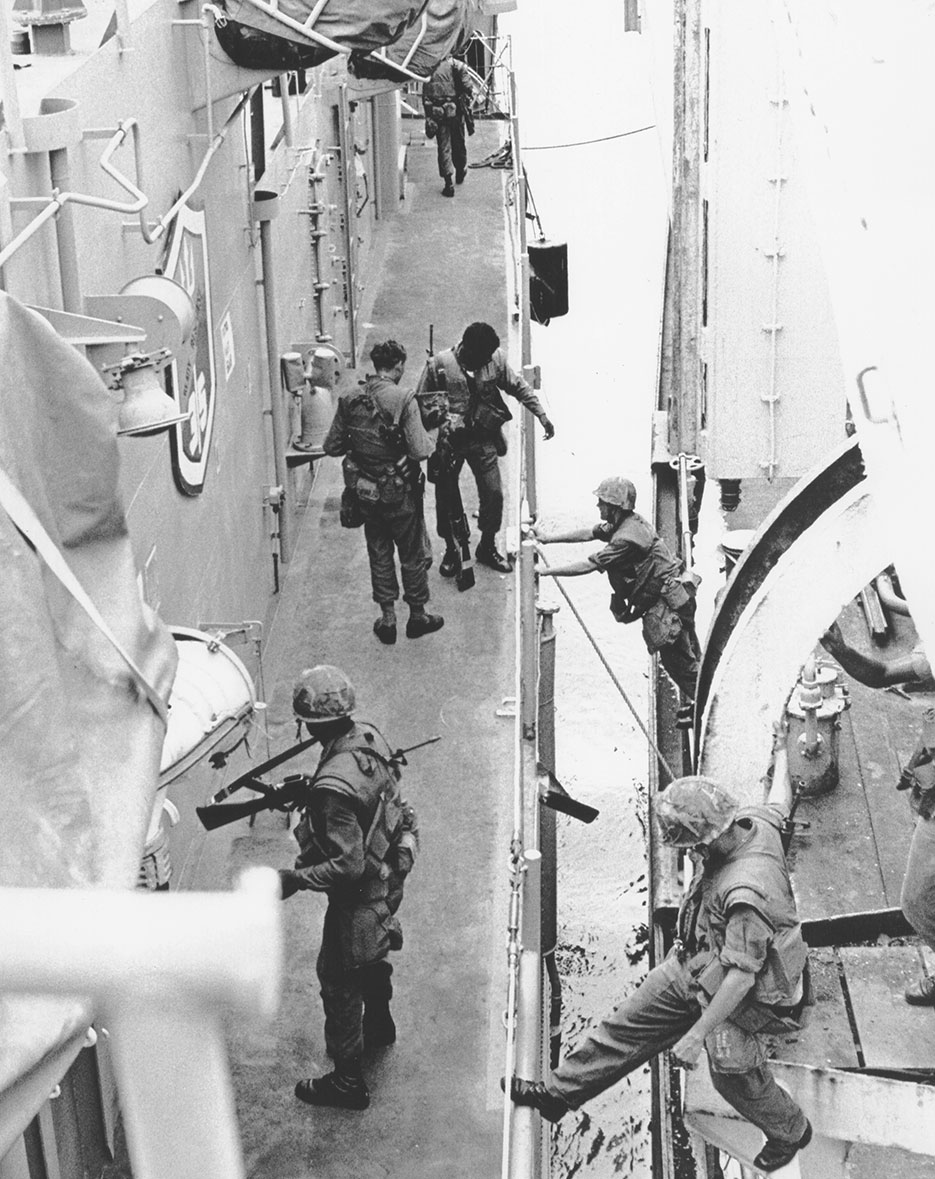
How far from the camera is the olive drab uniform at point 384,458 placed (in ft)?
31.0

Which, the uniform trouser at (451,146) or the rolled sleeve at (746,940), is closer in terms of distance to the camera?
the rolled sleeve at (746,940)

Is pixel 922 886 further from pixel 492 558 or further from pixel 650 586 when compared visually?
pixel 492 558

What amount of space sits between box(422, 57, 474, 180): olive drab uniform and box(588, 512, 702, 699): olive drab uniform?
10.2m

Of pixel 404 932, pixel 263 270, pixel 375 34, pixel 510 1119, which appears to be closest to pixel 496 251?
pixel 263 270

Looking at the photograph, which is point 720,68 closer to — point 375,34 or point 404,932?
point 375,34

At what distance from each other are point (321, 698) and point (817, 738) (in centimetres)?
736

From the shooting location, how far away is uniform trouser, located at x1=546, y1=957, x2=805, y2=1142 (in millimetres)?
6055

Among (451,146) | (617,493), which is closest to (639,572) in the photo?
(617,493)

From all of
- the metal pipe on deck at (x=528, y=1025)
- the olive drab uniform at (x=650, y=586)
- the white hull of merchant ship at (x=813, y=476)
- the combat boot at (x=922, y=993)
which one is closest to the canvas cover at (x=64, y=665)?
the white hull of merchant ship at (x=813, y=476)

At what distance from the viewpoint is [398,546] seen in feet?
32.9

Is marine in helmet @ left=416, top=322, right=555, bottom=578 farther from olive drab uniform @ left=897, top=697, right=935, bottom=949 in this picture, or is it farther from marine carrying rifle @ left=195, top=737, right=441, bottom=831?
marine carrying rifle @ left=195, top=737, right=441, bottom=831

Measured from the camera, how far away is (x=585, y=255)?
33.0 metres

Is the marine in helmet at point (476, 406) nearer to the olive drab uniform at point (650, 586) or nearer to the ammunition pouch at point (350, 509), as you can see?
the ammunition pouch at point (350, 509)

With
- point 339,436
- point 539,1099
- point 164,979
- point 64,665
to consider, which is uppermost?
point 164,979
